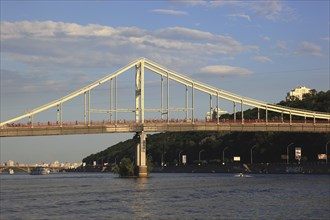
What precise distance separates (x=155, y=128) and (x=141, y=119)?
4157 millimetres

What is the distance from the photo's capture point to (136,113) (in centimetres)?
13888

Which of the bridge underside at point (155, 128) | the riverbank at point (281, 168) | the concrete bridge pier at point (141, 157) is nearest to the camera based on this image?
the bridge underside at point (155, 128)

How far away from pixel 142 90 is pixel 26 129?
27755 mm

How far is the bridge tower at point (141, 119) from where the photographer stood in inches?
5231

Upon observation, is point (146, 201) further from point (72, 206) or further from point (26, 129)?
point (26, 129)

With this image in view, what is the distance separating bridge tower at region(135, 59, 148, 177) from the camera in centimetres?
13288

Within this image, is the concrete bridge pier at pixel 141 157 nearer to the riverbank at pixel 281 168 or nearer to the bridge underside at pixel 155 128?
the bridge underside at pixel 155 128

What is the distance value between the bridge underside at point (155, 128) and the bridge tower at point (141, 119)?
266 centimetres

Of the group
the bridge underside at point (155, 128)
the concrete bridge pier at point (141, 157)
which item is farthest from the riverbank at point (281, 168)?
the concrete bridge pier at point (141, 157)

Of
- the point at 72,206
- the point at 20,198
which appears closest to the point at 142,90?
the point at 20,198

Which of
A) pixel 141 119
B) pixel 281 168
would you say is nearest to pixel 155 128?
pixel 141 119

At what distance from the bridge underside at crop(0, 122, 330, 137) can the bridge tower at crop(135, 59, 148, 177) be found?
266 centimetres

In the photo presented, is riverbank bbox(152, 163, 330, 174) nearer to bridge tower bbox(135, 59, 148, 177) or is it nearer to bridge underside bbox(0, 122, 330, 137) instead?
bridge underside bbox(0, 122, 330, 137)

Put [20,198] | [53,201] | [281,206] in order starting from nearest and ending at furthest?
[281,206], [53,201], [20,198]
